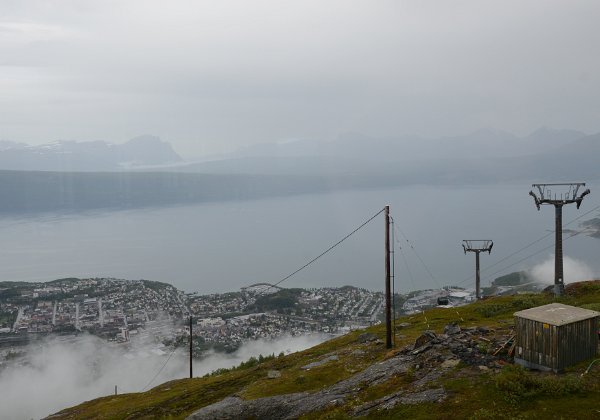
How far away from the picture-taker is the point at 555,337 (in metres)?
21.5

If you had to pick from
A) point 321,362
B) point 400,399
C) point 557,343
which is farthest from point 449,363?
point 321,362

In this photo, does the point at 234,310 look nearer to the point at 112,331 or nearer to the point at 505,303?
the point at 112,331

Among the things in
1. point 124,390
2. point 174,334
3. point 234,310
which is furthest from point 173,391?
point 234,310

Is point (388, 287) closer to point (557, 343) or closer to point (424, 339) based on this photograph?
point (424, 339)

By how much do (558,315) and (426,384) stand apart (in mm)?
7695

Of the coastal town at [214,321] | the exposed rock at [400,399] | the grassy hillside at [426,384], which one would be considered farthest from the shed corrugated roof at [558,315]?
the coastal town at [214,321]

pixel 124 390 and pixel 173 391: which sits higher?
pixel 173 391

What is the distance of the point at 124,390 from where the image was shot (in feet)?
425

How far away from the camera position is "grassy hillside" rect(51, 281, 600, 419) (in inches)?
755

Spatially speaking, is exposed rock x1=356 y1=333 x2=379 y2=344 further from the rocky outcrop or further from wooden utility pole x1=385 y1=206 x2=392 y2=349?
the rocky outcrop

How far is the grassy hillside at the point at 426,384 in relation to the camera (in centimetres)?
1919

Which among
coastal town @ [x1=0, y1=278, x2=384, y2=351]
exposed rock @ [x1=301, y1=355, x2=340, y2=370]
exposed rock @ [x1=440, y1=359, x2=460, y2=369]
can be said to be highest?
exposed rock @ [x1=440, y1=359, x2=460, y2=369]

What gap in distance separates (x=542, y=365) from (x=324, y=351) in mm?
27138

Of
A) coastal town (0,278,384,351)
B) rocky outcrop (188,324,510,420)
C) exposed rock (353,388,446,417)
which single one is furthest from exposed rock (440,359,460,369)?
coastal town (0,278,384,351)
